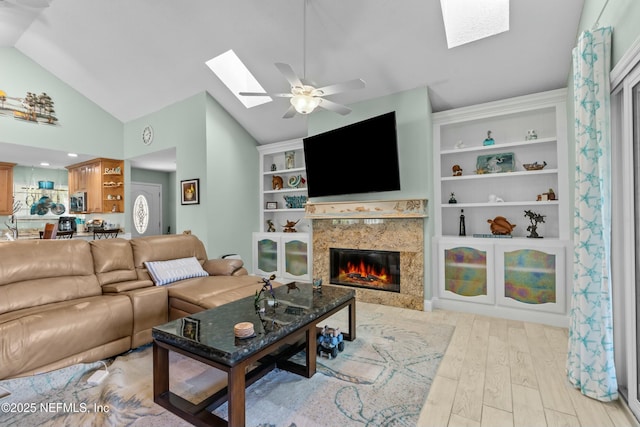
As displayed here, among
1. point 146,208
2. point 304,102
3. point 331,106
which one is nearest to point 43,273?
point 304,102

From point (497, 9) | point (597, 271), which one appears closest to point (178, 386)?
point (597, 271)

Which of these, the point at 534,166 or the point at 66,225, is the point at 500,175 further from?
the point at 66,225

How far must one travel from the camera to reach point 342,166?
14.0 ft

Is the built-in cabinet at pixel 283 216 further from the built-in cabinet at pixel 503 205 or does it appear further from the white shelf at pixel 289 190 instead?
the built-in cabinet at pixel 503 205

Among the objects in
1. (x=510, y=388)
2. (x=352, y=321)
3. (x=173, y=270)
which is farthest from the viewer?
(x=173, y=270)

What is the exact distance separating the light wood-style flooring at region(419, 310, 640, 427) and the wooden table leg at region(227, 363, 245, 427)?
1.04m

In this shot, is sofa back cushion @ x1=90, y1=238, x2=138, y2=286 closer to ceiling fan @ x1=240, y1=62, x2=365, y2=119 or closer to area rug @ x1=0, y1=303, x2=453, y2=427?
area rug @ x1=0, y1=303, x2=453, y2=427

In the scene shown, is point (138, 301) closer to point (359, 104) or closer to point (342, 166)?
point (342, 166)

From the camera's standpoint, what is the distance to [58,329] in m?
2.14

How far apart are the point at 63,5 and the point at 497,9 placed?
529 cm

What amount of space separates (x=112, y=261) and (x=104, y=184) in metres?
3.97

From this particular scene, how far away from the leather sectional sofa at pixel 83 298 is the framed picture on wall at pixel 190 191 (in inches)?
61.5

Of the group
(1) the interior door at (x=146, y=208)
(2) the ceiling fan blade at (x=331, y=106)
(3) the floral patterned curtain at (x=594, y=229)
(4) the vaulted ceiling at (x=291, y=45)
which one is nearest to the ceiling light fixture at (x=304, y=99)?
(2) the ceiling fan blade at (x=331, y=106)

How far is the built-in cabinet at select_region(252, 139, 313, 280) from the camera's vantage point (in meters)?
5.23
